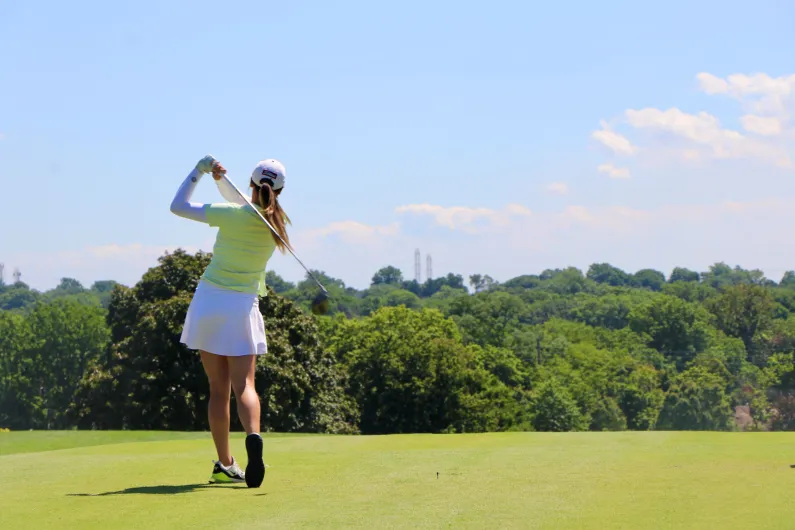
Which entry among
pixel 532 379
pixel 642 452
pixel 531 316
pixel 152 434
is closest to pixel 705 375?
pixel 532 379

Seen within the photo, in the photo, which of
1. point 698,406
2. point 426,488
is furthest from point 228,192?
point 698,406

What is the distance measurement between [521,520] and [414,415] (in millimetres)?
64518

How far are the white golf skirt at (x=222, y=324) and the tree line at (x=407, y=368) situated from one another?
405 inches

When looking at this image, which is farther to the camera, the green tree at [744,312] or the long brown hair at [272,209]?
the green tree at [744,312]

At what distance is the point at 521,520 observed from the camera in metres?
6.25

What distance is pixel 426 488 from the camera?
7.89m

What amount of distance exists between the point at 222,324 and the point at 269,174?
3.67 feet

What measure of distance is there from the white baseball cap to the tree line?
33.5ft

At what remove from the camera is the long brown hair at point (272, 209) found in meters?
8.24

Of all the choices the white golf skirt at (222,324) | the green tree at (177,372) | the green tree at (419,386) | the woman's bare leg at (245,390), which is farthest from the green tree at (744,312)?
the white golf skirt at (222,324)

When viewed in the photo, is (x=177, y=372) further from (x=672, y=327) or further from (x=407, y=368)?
(x=672, y=327)

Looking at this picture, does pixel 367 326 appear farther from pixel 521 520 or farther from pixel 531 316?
pixel 531 316

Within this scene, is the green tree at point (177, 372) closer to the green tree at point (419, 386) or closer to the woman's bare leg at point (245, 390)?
the green tree at point (419, 386)

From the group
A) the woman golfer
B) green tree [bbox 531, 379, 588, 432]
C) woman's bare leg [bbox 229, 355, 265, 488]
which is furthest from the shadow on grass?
green tree [bbox 531, 379, 588, 432]
